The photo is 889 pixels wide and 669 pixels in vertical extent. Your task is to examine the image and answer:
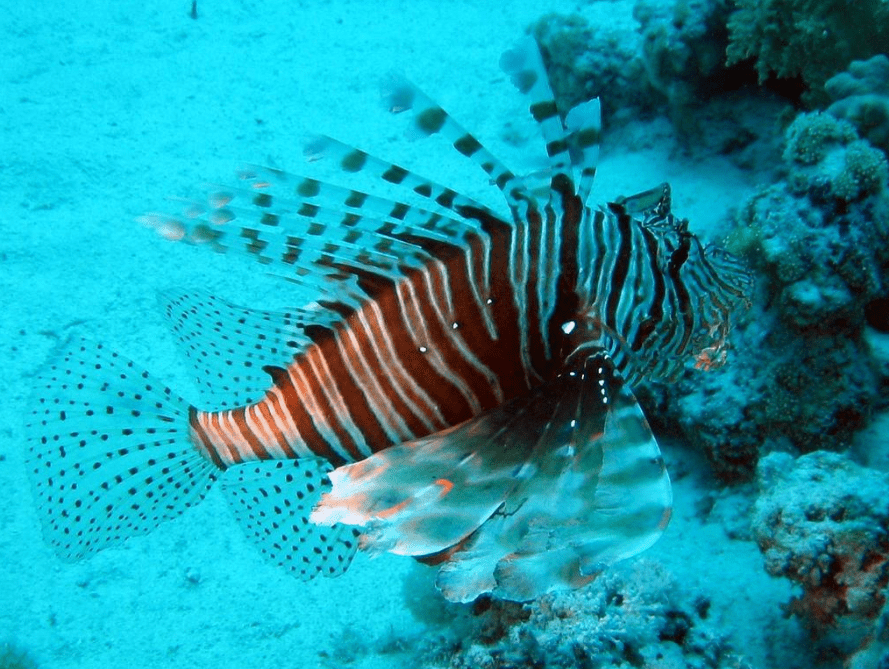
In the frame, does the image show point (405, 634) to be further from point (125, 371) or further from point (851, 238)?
point (851, 238)

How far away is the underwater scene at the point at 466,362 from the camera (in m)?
2.33

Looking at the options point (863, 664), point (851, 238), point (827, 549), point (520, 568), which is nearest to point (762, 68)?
point (851, 238)

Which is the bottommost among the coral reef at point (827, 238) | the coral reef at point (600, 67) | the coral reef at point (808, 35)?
the coral reef at point (827, 238)

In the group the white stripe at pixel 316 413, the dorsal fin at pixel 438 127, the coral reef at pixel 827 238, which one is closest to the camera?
the dorsal fin at pixel 438 127

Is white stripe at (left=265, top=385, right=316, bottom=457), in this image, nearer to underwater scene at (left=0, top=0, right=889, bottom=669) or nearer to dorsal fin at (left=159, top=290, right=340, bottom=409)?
underwater scene at (left=0, top=0, right=889, bottom=669)

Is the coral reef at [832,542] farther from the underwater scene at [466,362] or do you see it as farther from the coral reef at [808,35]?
the coral reef at [808,35]

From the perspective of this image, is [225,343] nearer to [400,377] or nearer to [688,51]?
[400,377]

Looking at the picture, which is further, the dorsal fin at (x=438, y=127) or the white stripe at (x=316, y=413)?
the white stripe at (x=316, y=413)

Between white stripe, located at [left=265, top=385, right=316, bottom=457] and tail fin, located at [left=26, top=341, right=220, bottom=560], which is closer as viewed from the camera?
white stripe, located at [left=265, top=385, right=316, bottom=457]

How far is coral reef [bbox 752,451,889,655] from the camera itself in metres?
2.79

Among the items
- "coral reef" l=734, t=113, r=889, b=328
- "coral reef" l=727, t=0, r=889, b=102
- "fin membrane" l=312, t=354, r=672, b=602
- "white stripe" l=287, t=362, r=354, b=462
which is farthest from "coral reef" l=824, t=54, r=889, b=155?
"white stripe" l=287, t=362, r=354, b=462

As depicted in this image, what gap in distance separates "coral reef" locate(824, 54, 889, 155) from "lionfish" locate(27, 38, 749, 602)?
265 cm

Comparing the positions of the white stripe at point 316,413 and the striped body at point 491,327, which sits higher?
the striped body at point 491,327

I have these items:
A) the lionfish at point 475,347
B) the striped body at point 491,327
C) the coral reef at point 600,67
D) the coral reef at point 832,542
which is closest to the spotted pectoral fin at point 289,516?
the lionfish at point 475,347
